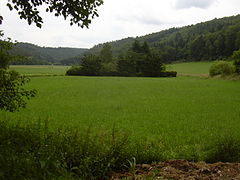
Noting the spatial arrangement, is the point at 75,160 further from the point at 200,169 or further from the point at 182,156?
the point at 182,156

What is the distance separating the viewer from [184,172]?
14.2 feet

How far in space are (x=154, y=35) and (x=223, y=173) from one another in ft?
641

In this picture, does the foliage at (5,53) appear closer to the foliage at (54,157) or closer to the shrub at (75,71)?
the foliage at (54,157)

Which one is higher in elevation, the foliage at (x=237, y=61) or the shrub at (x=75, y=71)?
the foliage at (x=237, y=61)

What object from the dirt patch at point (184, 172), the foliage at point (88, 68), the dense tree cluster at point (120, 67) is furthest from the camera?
the foliage at point (88, 68)

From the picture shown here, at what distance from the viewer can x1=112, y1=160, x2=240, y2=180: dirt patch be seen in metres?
4.00

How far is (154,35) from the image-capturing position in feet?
625

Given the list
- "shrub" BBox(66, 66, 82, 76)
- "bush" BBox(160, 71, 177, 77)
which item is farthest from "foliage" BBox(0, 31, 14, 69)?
"shrub" BBox(66, 66, 82, 76)

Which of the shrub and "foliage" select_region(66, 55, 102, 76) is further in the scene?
the shrub

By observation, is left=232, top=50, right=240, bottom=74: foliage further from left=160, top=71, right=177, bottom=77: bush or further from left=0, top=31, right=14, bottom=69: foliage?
left=0, top=31, right=14, bottom=69: foliage

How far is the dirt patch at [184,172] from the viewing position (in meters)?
4.00

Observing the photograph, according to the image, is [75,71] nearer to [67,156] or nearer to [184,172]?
[67,156]

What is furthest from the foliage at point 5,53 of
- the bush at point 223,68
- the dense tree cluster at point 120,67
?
the dense tree cluster at point 120,67

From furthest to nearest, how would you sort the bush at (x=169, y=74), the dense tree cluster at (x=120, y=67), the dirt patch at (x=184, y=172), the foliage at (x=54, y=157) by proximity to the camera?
the dense tree cluster at (x=120, y=67), the bush at (x=169, y=74), the dirt patch at (x=184, y=172), the foliage at (x=54, y=157)
